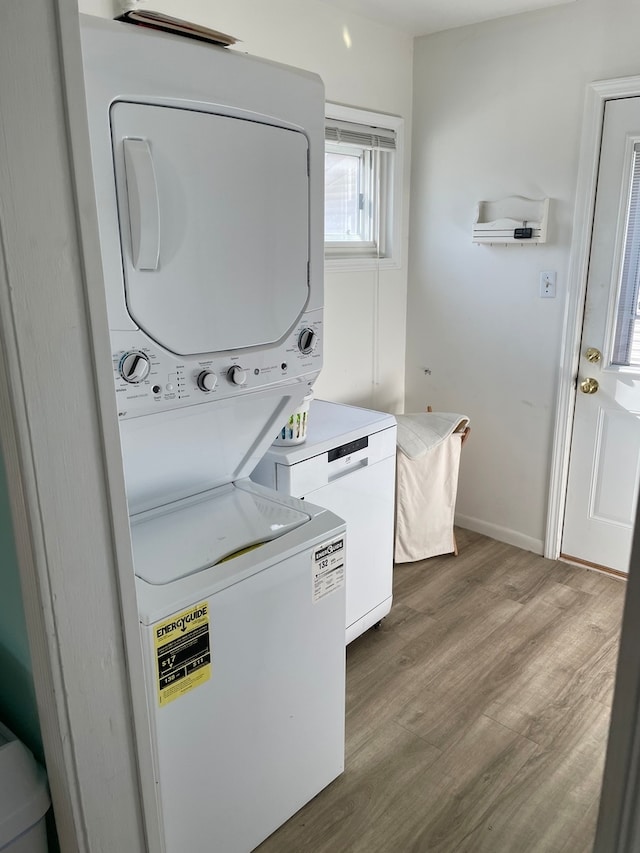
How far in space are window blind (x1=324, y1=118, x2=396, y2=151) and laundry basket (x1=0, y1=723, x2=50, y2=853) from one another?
2.50 metres

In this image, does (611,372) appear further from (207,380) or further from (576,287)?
(207,380)

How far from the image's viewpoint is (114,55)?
1.21 metres

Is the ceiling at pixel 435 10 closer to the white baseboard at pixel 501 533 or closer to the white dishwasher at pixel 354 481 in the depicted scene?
the white dishwasher at pixel 354 481

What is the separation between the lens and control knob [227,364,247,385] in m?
1.55

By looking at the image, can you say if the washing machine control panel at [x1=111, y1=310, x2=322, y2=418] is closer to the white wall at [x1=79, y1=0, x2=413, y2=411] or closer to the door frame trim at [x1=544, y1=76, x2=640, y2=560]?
the white wall at [x1=79, y1=0, x2=413, y2=411]

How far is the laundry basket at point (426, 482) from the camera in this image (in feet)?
9.63

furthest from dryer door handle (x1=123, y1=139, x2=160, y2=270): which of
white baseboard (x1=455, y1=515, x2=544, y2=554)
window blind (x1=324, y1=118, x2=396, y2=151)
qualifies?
white baseboard (x1=455, y1=515, x2=544, y2=554)

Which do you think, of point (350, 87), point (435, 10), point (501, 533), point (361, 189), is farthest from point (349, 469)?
point (435, 10)

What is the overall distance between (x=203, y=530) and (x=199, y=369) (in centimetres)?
43

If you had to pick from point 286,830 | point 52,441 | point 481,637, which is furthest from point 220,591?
point 481,637

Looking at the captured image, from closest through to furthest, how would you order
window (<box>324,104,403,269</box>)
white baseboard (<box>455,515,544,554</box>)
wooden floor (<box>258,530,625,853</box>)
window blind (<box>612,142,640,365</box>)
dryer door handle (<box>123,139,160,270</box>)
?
dryer door handle (<box>123,139,160,270</box>), wooden floor (<box>258,530,625,853</box>), window blind (<box>612,142,640,365</box>), window (<box>324,104,403,269</box>), white baseboard (<box>455,515,544,554</box>)

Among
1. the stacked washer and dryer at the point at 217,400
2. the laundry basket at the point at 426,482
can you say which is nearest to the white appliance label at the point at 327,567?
the stacked washer and dryer at the point at 217,400

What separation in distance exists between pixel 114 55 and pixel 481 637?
228 cm

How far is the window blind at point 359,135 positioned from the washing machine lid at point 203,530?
1.71m
